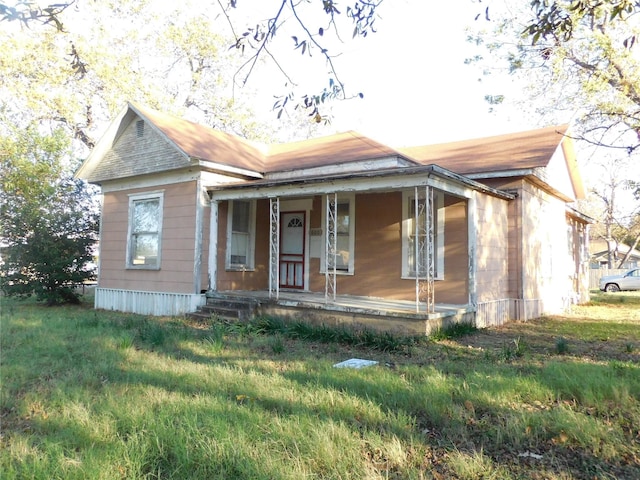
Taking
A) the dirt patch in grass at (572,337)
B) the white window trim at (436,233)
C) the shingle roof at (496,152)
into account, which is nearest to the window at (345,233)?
the white window trim at (436,233)

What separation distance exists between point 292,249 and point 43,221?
742 cm

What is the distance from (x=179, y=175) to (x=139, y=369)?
6756mm

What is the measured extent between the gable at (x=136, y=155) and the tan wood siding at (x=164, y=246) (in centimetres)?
53

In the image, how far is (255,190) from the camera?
10.4 m

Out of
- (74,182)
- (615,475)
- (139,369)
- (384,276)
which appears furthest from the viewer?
(74,182)

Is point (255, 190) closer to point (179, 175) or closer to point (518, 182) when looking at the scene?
point (179, 175)

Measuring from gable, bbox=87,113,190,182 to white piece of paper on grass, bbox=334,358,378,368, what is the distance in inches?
266

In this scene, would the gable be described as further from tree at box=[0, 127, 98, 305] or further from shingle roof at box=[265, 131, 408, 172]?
shingle roof at box=[265, 131, 408, 172]

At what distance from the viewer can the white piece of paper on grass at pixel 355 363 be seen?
5973 mm

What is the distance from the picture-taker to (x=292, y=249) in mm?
12586

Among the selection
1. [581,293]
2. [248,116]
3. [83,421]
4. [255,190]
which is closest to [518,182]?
[255,190]

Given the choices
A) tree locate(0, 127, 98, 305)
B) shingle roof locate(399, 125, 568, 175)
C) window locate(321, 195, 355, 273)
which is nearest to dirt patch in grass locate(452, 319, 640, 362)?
window locate(321, 195, 355, 273)

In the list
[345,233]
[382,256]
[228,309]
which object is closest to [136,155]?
[228,309]

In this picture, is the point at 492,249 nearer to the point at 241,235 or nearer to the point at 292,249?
the point at 292,249
